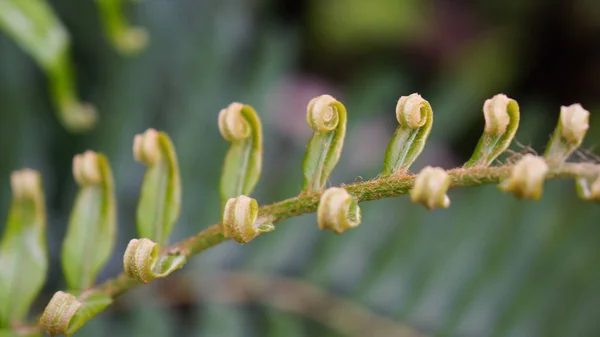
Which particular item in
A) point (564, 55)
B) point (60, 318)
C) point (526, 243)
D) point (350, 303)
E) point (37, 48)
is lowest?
point (60, 318)

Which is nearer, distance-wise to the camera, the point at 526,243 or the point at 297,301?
the point at 297,301

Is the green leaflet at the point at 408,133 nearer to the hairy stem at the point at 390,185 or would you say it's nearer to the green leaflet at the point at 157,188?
the hairy stem at the point at 390,185

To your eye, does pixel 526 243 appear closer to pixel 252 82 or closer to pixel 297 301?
pixel 297 301

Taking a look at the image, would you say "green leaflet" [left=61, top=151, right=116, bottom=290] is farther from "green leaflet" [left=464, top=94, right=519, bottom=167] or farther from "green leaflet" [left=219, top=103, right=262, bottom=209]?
"green leaflet" [left=464, top=94, right=519, bottom=167]

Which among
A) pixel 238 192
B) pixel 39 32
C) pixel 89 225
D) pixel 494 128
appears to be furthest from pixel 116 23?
pixel 494 128

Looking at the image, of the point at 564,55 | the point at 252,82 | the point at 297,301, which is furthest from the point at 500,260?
the point at 564,55

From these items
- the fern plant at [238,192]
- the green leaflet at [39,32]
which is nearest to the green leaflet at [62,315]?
the fern plant at [238,192]
